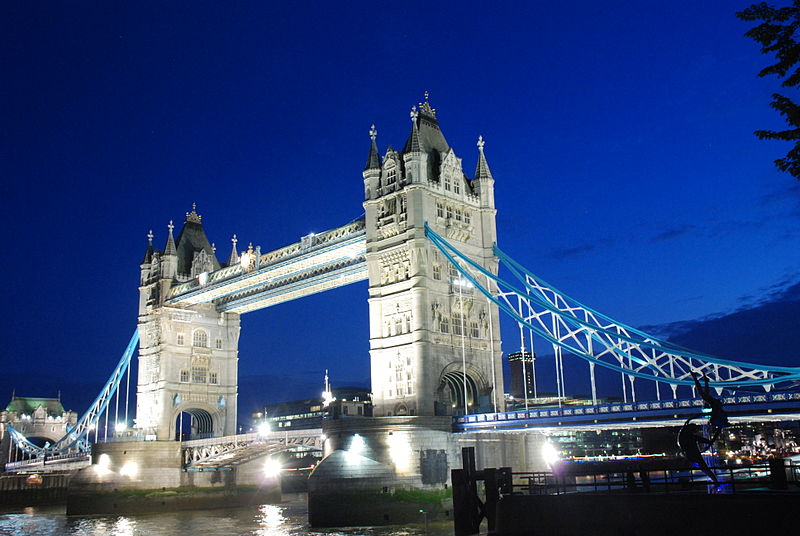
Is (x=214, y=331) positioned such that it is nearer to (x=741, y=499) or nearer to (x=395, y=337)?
(x=395, y=337)

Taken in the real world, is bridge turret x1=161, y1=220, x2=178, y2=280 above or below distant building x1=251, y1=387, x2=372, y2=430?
above

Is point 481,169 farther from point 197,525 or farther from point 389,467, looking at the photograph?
point 197,525

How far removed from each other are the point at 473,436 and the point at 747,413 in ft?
54.3

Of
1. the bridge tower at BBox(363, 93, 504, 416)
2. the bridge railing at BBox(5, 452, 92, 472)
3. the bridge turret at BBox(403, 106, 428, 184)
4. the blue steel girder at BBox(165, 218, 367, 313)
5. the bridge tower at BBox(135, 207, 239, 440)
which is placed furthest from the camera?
the bridge railing at BBox(5, 452, 92, 472)

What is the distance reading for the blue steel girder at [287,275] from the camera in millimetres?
57594

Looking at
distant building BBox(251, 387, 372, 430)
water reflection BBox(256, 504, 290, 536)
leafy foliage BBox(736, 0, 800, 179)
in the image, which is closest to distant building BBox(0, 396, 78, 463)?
distant building BBox(251, 387, 372, 430)

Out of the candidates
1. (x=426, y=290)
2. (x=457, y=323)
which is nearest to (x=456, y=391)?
(x=457, y=323)

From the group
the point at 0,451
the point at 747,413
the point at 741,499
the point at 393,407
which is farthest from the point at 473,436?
the point at 0,451

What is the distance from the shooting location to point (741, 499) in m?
22.4

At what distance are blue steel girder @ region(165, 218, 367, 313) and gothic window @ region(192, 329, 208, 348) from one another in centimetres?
271

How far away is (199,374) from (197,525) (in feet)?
80.8

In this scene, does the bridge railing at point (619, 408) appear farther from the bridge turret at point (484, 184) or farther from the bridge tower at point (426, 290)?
the bridge turret at point (484, 184)

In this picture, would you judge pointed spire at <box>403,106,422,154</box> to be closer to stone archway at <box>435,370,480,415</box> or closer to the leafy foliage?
stone archway at <box>435,370,480,415</box>

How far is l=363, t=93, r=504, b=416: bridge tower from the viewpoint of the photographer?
49438mm
